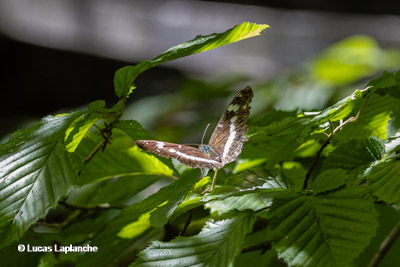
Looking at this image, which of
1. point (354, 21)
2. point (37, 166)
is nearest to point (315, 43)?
point (354, 21)

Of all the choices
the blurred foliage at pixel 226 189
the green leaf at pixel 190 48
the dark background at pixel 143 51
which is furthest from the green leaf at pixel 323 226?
the dark background at pixel 143 51

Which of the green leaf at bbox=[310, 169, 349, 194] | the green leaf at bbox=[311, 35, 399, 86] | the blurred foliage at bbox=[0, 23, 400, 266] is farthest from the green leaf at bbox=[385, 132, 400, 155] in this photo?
the green leaf at bbox=[311, 35, 399, 86]

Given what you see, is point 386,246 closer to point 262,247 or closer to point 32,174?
point 262,247

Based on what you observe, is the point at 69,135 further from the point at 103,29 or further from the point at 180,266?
the point at 103,29

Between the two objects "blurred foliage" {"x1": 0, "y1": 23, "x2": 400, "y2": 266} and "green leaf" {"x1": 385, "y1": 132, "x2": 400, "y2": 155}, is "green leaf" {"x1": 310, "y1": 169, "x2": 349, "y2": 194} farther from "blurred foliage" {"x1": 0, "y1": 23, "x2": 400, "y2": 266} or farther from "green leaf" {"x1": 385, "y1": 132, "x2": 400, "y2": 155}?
"green leaf" {"x1": 385, "y1": 132, "x2": 400, "y2": 155}

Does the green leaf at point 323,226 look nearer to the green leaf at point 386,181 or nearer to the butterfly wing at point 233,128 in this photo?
the green leaf at point 386,181
